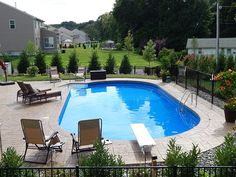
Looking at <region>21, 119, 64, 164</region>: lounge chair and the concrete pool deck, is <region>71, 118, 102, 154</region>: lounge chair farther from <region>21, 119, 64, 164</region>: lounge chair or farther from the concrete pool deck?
<region>21, 119, 64, 164</region>: lounge chair

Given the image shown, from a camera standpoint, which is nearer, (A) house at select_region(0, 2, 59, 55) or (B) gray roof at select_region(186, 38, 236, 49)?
(B) gray roof at select_region(186, 38, 236, 49)

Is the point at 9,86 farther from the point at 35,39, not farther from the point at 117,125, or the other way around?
the point at 35,39

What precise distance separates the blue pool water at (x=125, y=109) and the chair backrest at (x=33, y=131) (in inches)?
159

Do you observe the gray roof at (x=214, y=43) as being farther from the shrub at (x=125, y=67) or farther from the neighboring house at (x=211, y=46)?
the shrub at (x=125, y=67)

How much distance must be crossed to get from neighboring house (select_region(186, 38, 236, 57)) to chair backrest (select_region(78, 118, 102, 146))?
124 ft

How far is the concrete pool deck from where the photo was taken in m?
8.38

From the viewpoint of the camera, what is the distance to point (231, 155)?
5672 mm

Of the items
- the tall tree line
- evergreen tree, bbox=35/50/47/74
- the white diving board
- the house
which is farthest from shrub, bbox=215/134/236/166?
the tall tree line

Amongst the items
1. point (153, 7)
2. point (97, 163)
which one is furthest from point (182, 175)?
point (153, 7)

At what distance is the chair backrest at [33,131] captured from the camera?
318 inches

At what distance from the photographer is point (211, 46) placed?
45281 mm

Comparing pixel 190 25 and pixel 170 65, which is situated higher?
pixel 190 25

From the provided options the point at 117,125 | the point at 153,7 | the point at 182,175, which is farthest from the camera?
the point at 153,7

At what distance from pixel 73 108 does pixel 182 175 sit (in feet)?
39.2
